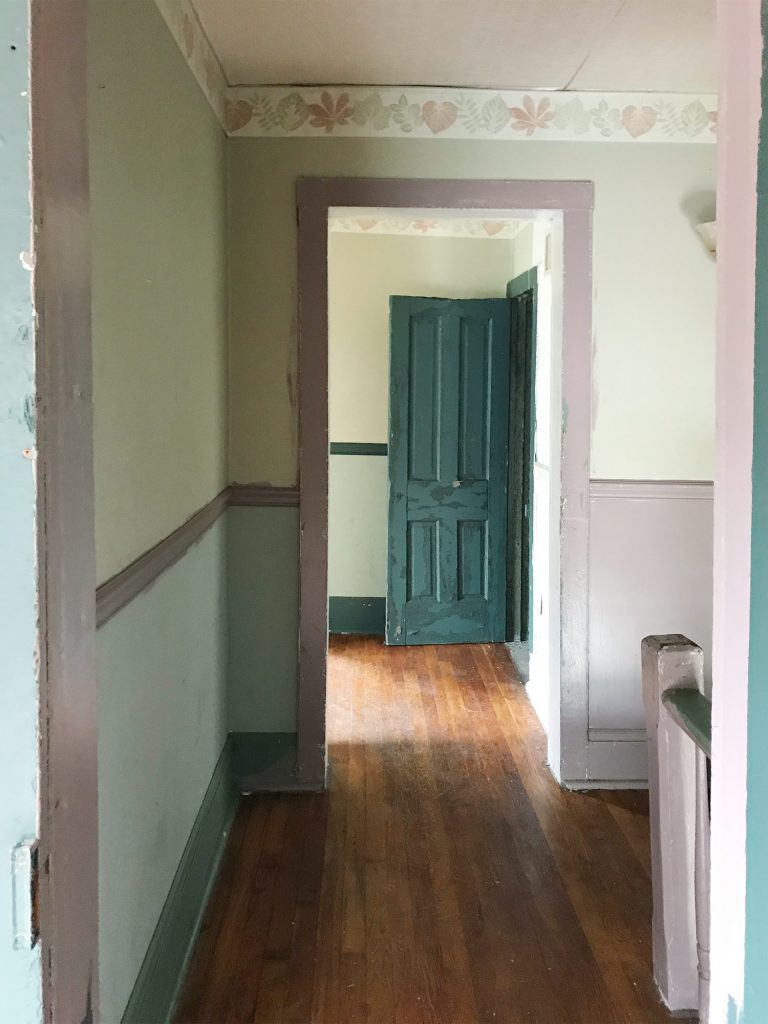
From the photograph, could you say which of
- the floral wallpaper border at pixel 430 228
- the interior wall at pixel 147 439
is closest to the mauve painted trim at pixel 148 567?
the interior wall at pixel 147 439

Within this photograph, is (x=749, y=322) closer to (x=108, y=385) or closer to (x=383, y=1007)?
(x=108, y=385)

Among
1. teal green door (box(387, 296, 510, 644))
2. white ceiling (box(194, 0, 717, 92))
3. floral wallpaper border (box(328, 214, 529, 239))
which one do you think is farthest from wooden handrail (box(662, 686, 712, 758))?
floral wallpaper border (box(328, 214, 529, 239))

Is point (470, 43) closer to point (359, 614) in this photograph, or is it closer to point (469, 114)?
point (469, 114)

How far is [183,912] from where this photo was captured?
2238 millimetres

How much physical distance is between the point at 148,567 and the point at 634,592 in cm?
199

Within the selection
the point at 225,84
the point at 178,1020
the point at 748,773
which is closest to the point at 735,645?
the point at 748,773

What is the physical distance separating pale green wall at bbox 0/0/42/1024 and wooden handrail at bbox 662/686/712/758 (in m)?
1.17

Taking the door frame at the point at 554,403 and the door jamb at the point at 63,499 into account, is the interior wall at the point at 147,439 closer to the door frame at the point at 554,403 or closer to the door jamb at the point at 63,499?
the door frame at the point at 554,403

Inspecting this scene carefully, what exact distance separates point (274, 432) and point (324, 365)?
11.7 inches

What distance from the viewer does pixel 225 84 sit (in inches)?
117

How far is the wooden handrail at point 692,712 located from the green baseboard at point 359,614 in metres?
3.61

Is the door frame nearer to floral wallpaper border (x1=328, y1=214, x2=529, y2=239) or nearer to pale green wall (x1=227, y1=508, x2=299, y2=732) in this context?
pale green wall (x1=227, y1=508, x2=299, y2=732)

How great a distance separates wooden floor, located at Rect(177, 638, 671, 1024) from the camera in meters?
2.11

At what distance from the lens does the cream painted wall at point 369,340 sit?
5.23 m
